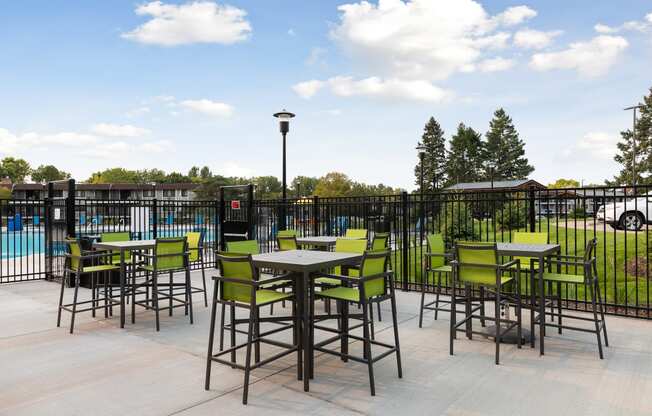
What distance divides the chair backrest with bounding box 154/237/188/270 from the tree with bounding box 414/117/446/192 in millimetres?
58784

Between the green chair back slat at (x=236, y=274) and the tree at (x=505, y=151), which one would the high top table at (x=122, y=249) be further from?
the tree at (x=505, y=151)

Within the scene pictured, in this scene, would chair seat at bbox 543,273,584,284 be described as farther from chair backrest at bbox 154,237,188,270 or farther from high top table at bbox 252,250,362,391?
chair backrest at bbox 154,237,188,270

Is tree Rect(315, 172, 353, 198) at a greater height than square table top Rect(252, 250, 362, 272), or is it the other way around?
tree Rect(315, 172, 353, 198)

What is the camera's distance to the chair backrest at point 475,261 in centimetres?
409

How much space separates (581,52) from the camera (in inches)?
590

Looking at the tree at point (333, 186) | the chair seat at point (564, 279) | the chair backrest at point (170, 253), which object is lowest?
the chair seat at point (564, 279)

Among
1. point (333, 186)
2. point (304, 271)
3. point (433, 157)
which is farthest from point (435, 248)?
point (433, 157)

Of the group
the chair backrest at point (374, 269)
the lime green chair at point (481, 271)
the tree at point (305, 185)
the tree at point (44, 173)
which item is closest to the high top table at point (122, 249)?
the chair backrest at point (374, 269)

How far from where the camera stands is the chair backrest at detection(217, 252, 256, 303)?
317 cm

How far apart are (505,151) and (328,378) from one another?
214 feet

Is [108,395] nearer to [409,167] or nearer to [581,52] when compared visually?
[581,52]

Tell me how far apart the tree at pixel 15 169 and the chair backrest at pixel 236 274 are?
334 ft

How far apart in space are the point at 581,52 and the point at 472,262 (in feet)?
47.9

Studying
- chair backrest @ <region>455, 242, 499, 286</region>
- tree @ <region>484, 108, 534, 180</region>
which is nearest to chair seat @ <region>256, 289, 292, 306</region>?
chair backrest @ <region>455, 242, 499, 286</region>
